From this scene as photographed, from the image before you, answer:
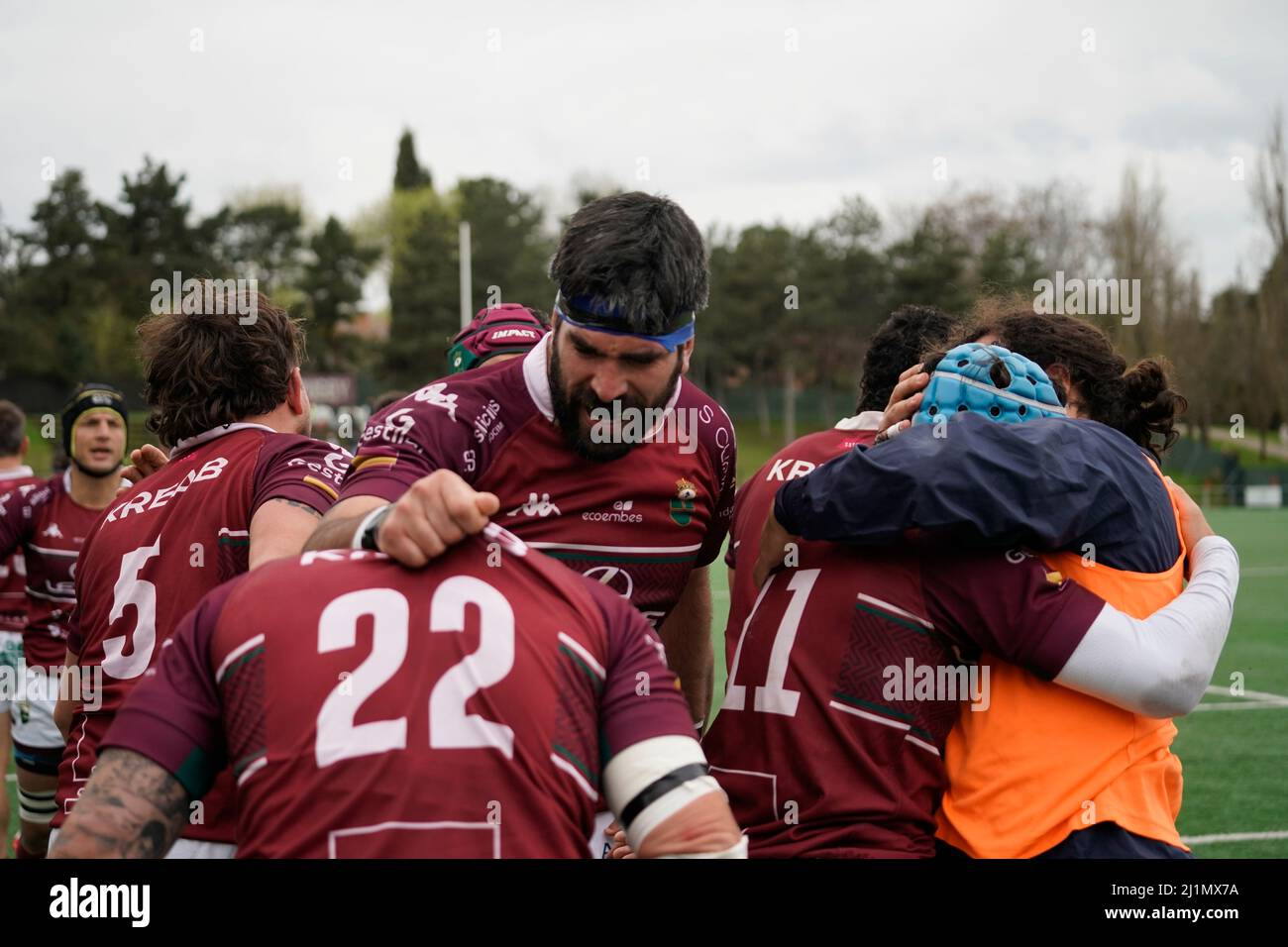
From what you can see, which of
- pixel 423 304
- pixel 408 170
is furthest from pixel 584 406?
pixel 408 170

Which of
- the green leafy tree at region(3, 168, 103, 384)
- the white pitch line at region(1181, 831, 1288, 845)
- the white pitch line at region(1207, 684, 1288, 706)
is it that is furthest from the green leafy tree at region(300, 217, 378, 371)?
the white pitch line at region(1181, 831, 1288, 845)

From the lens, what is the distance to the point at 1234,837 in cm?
674

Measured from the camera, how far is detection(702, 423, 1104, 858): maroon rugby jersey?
9.18 ft

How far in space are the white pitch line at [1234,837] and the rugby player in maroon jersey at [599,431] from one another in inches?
174

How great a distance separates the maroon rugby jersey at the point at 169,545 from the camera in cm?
346

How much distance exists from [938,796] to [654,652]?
120 centimetres

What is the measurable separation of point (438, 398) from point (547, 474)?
371mm

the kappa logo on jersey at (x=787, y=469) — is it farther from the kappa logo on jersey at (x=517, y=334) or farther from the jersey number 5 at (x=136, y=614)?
the kappa logo on jersey at (x=517, y=334)

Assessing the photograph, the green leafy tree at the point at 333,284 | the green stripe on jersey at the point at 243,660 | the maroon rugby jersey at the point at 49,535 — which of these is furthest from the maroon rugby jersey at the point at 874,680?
the green leafy tree at the point at 333,284

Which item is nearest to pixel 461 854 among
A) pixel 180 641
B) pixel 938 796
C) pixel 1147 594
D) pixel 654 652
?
pixel 654 652

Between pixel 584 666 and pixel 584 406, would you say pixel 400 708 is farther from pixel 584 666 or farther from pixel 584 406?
pixel 584 406

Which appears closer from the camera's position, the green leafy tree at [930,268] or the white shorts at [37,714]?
the white shorts at [37,714]

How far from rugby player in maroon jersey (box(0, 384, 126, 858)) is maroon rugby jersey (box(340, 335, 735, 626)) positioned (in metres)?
4.73

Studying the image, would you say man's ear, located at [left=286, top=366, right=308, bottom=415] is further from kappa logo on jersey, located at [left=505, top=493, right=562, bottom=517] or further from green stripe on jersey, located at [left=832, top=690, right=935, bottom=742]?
green stripe on jersey, located at [left=832, top=690, right=935, bottom=742]
